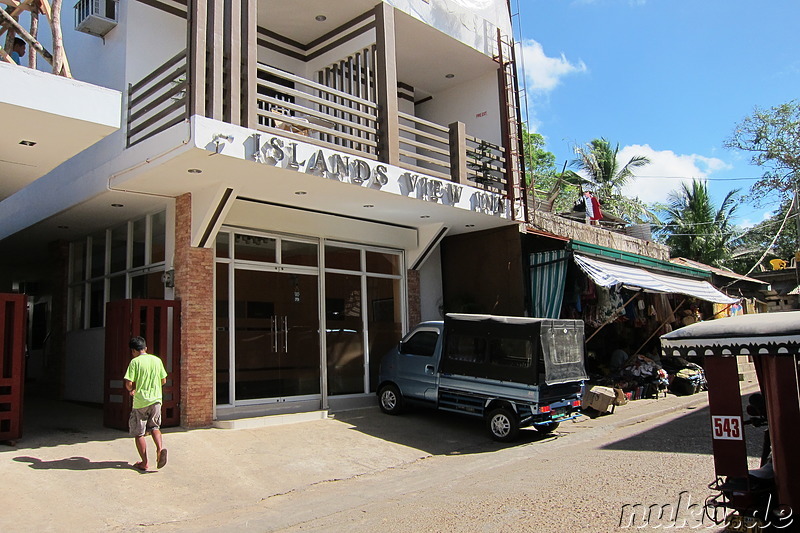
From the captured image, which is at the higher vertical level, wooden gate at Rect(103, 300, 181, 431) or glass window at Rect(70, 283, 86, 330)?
glass window at Rect(70, 283, 86, 330)

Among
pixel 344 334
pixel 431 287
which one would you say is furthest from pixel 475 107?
pixel 344 334

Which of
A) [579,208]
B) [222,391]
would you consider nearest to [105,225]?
[222,391]

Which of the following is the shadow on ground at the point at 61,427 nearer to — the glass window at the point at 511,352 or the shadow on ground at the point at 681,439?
the glass window at the point at 511,352

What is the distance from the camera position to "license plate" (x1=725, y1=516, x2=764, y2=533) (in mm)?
4258

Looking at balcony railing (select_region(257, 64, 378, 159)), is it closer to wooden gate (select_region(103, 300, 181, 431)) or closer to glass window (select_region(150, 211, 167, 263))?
glass window (select_region(150, 211, 167, 263))

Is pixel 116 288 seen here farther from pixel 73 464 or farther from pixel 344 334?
pixel 73 464

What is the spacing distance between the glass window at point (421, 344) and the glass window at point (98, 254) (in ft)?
21.4

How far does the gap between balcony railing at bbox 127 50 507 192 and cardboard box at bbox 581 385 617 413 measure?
4756 millimetres

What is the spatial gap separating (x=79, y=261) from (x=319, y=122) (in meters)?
6.25

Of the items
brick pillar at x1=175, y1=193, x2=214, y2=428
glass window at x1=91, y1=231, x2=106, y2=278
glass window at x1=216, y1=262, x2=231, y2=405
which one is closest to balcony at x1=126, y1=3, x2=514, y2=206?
brick pillar at x1=175, y1=193, x2=214, y2=428

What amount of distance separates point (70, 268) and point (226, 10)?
25.9 ft

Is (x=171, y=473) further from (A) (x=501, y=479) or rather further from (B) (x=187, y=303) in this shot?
(A) (x=501, y=479)

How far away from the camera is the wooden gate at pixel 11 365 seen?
8492mm

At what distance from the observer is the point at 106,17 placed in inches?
415
